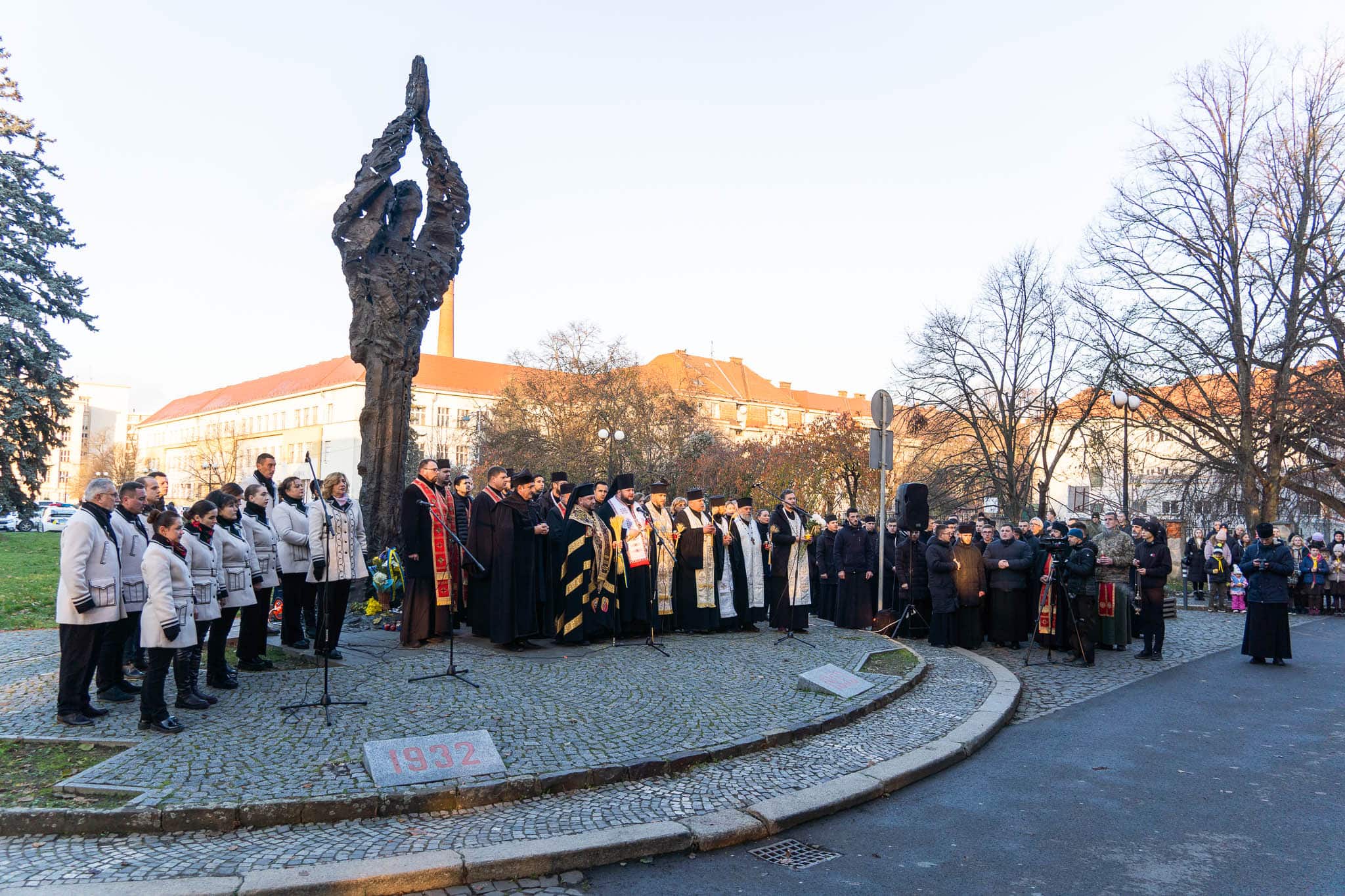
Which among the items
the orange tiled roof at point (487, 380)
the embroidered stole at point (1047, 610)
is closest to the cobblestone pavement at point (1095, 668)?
the embroidered stole at point (1047, 610)

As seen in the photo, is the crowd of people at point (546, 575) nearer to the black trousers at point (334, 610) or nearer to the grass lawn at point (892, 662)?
the black trousers at point (334, 610)

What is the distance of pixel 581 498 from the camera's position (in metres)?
10.6

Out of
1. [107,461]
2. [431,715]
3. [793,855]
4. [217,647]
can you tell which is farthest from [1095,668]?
[107,461]

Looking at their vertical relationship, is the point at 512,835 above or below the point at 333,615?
below

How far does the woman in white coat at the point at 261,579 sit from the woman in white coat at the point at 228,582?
26 centimetres

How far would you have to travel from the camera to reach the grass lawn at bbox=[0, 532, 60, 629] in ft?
43.2

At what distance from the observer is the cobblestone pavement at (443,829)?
4324 mm

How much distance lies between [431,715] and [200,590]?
2.18m

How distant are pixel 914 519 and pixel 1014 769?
274 inches

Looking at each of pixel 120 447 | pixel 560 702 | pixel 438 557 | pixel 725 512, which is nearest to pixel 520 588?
pixel 438 557

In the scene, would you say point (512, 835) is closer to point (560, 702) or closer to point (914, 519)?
point (560, 702)

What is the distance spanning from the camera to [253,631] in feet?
27.0

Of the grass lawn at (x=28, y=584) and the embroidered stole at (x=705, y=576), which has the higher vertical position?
the embroidered stole at (x=705, y=576)

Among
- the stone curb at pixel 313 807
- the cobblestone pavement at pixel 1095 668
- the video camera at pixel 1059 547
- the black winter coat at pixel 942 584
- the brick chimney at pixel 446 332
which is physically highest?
the brick chimney at pixel 446 332
